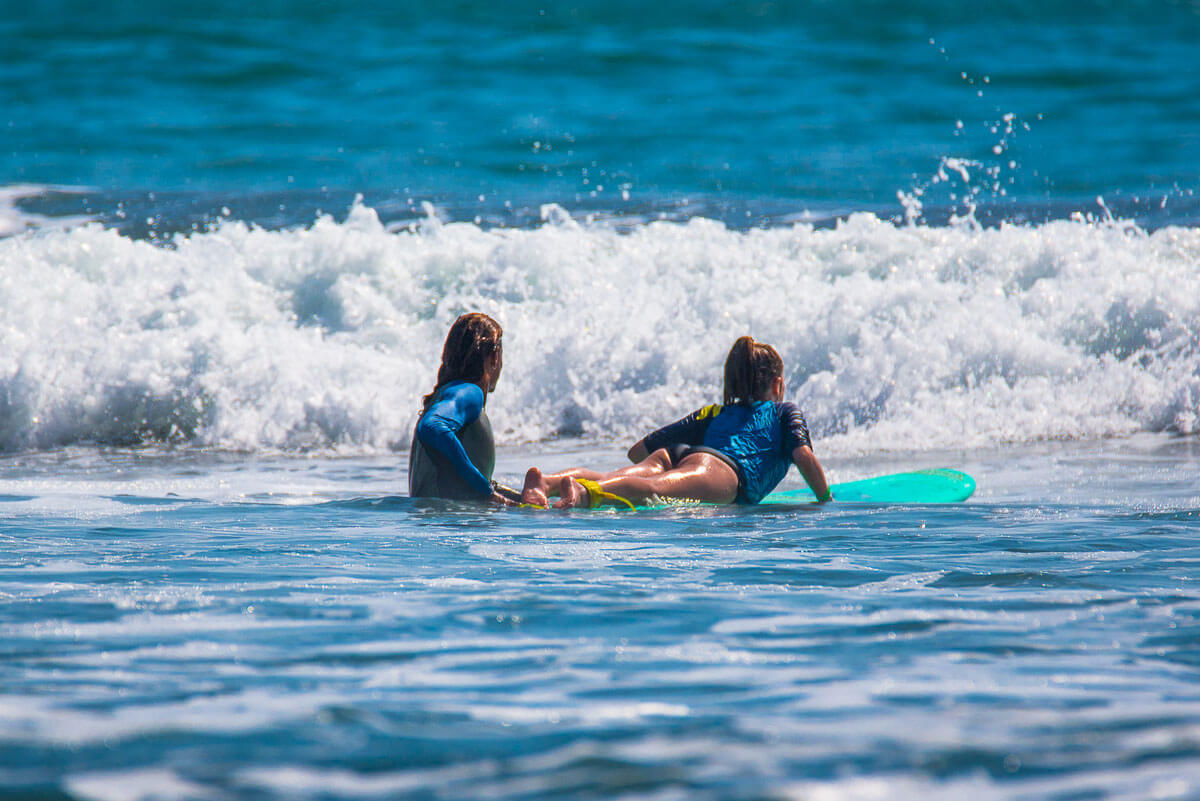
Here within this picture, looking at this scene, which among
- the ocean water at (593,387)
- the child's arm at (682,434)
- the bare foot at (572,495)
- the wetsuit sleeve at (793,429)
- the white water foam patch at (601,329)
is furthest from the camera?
the white water foam patch at (601,329)

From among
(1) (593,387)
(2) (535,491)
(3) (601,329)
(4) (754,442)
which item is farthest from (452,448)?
(3) (601,329)

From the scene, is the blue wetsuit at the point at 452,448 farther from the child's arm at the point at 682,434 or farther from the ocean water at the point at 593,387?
the child's arm at the point at 682,434

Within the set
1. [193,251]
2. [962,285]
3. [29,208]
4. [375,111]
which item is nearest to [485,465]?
[962,285]

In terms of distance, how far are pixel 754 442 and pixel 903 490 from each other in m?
0.93

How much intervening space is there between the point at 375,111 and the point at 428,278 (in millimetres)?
6587

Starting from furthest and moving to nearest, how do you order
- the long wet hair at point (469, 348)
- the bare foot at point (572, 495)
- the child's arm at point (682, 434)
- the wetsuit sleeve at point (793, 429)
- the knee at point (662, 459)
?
the child's arm at point (682, 434) < the knee at point (662, 459) < the wetsuit sleeve at point (793, 429) < the long wet hair at point (469, 348) < the bare foot at point (572, 495)

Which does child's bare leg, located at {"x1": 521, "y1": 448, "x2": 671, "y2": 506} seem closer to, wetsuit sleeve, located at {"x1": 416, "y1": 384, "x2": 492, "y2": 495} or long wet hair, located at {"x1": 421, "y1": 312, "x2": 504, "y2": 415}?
wetsuit sleeve, located at {"x1": 416, "y1": 384, "x2": 492, "y2": 495}

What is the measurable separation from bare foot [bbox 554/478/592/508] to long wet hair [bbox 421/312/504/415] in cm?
79

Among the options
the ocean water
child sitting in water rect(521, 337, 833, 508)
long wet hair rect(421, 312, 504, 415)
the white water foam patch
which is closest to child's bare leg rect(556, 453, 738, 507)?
child sitting in water rect(521, 337, 833, 508)

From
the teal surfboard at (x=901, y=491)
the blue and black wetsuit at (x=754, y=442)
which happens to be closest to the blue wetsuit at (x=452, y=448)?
the blue and black wetsuit at (x=754, y=442)

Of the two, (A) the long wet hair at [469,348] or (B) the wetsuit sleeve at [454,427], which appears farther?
(A) the long wet hair at [469,348]

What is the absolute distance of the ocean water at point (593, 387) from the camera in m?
2.48

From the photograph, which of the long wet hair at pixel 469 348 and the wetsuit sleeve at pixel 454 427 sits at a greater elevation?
the long wet hair at pixel 469 348

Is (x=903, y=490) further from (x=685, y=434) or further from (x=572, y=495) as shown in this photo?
(x=572, y=495)
